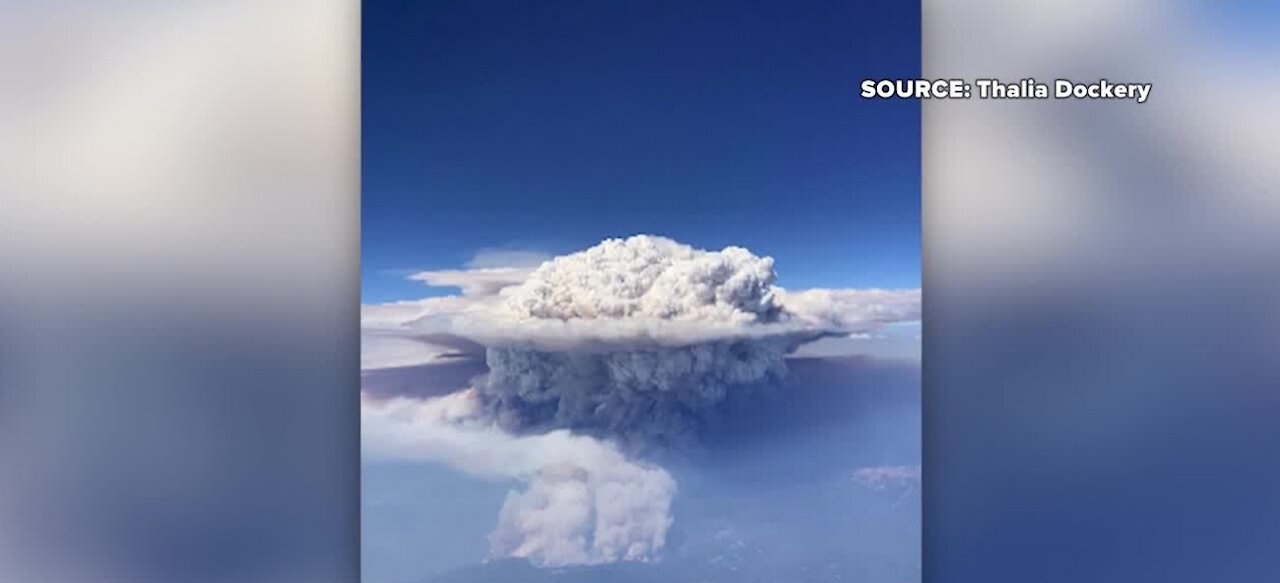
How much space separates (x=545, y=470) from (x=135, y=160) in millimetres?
1202

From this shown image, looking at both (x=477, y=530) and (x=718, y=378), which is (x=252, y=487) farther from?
(x=718, y=378)

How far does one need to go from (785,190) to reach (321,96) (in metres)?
1.12

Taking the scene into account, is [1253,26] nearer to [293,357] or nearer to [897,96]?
[897,96]

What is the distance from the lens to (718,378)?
1.98m

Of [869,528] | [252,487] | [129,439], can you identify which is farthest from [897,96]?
[129,439]

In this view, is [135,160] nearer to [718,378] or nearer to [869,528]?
[718,378]

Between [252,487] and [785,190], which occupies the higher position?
[785,190]

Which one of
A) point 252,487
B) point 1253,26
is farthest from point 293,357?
point 1253,26

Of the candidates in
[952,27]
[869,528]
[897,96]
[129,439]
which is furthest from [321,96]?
[869,528]

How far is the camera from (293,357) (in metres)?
1.96

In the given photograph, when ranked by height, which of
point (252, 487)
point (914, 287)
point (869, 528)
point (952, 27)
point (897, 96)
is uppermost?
point (952, 27)

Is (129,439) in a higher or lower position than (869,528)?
higher

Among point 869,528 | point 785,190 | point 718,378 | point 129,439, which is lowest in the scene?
point 869,528

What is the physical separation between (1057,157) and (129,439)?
7.54 ft
